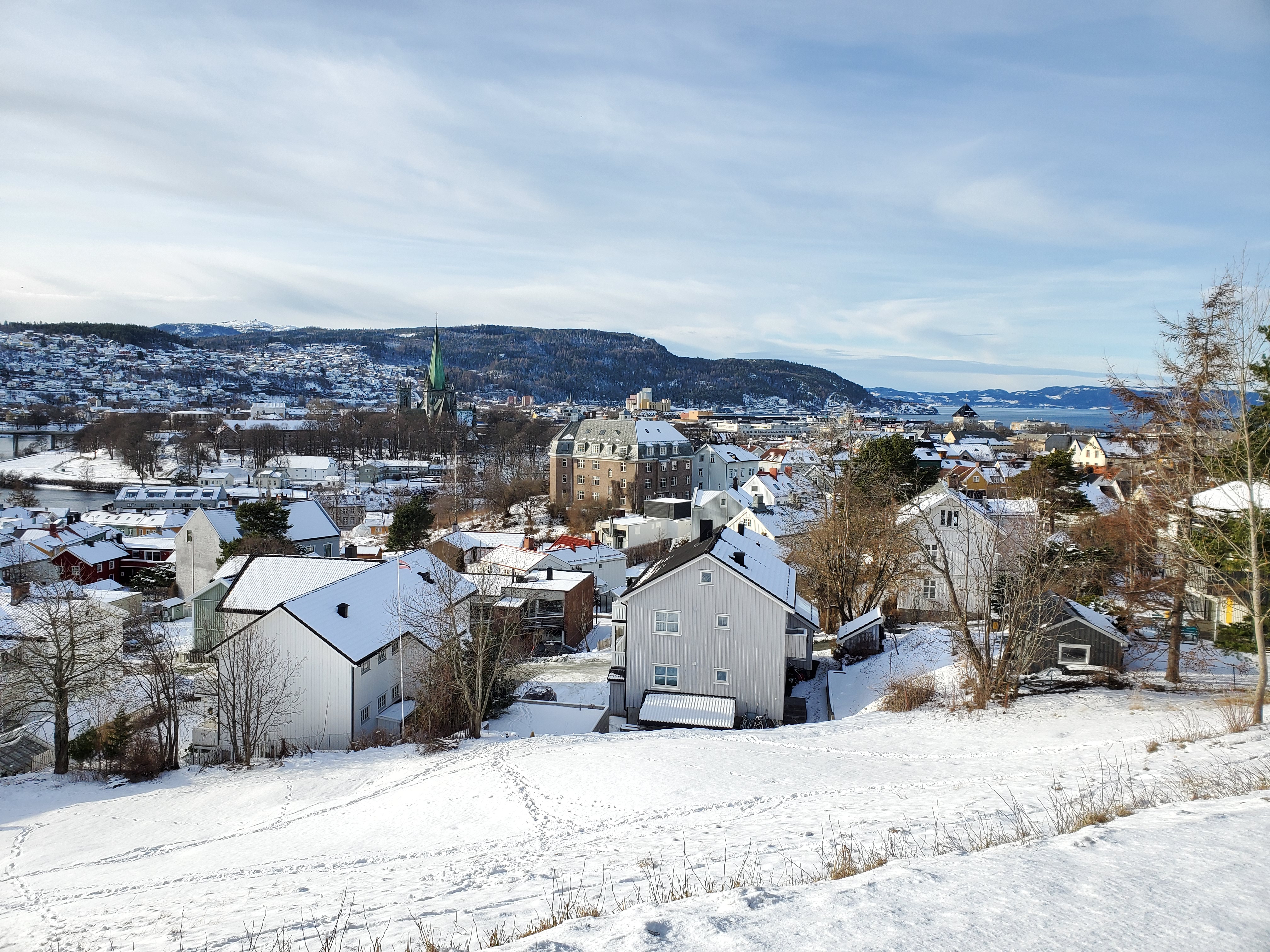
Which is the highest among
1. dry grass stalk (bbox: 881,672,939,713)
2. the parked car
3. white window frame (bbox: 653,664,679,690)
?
dry grass stalk (bbox: 881,672,939,713)

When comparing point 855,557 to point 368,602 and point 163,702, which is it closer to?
point 368,602

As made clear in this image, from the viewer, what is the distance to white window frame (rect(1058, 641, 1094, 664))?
65.8 feet

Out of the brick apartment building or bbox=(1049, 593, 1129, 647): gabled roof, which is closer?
bbox=(1049, 593, 1129, 647): gabled roof

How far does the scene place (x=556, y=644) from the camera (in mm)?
32406

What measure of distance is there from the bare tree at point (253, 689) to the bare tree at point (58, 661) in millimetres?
3445

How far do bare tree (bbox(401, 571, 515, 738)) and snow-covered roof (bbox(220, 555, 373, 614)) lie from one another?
8.37ft

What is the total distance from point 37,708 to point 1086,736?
31036mm

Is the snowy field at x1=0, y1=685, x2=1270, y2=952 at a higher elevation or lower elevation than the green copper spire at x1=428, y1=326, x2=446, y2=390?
lower

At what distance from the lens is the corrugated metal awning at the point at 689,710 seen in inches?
808

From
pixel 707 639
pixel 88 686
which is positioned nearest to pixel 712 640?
pixel 707 639

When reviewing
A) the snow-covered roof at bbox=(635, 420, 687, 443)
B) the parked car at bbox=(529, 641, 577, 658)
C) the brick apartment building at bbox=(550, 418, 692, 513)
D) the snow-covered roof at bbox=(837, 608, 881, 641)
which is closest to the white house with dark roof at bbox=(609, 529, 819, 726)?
the snow-covered roof at bbox=(837, 608, 881, 641)

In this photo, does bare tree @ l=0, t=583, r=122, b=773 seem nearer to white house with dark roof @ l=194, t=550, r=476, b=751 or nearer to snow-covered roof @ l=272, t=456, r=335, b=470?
white house with dark roof @ l=194, t=550, r=476, b=751

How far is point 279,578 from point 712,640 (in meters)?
14.0

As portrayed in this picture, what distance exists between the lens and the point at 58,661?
18.7m
